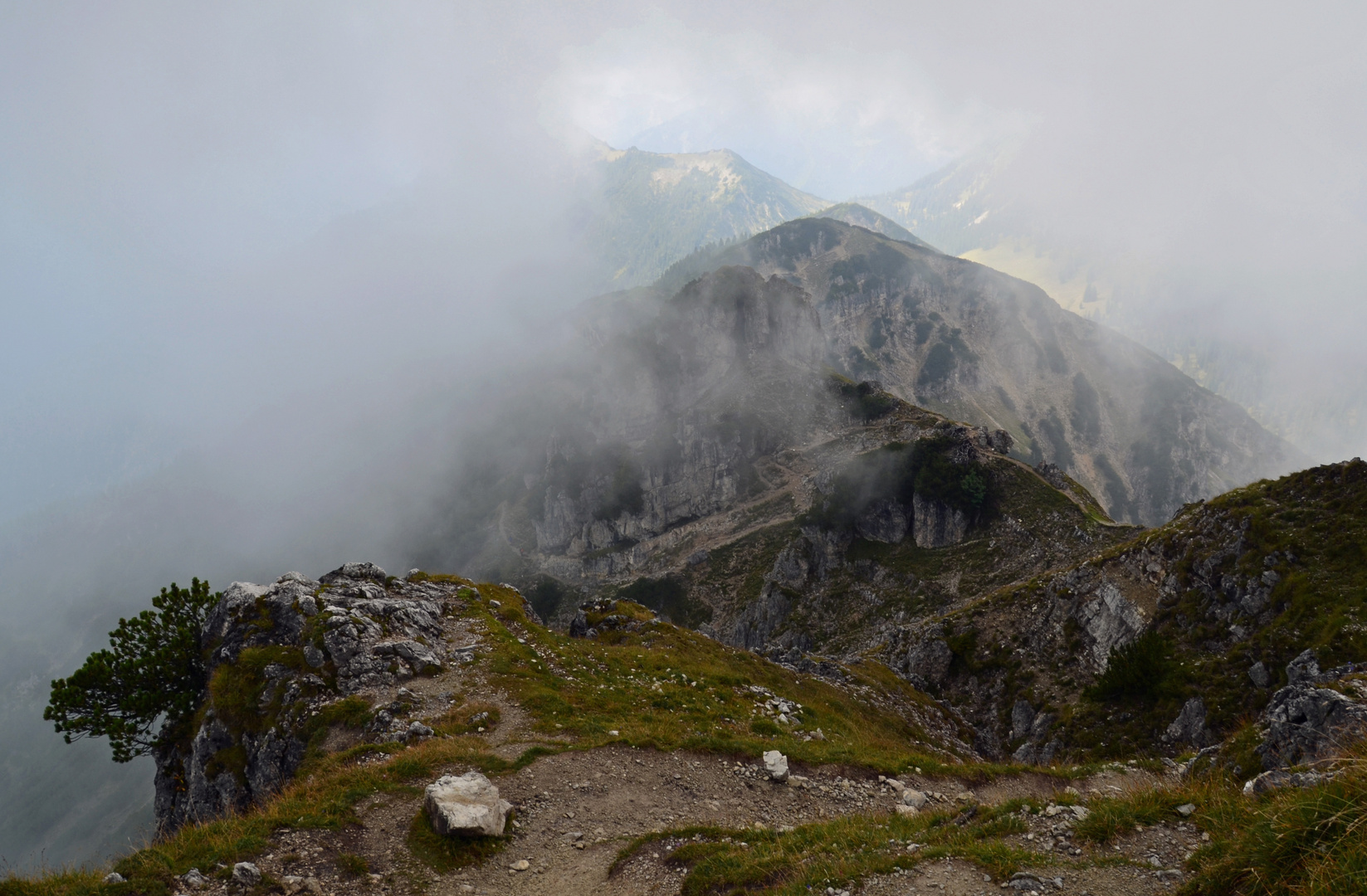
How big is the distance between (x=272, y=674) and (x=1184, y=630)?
5484cm

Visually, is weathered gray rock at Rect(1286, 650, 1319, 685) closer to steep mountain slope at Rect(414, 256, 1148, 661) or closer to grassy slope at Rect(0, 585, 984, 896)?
grassy slope at Rect(0, 585, 984, 896)

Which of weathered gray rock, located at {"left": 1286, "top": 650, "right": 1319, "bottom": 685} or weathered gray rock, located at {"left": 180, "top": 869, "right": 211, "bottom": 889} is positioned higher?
weathered gray rock, located at {"left": 180, "top": 869, "right": 211, "bottom": 889}

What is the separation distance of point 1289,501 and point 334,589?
6324cm

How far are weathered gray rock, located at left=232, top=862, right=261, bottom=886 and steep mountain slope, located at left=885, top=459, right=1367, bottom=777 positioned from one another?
110ft

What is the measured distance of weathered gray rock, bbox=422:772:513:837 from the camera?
41.0ft

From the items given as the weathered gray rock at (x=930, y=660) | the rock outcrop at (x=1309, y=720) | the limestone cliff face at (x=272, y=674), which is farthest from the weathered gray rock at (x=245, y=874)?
the weathered gray rock at (x=930, y=660)

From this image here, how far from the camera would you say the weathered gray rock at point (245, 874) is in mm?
10547

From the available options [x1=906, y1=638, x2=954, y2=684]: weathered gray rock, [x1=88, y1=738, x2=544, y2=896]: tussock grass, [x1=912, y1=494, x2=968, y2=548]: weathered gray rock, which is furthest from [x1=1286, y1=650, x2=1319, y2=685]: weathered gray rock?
[x1=912, y1=494, x2=968, y2=548]: weathered gray rock

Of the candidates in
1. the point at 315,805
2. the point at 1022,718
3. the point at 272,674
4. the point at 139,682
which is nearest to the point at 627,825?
the point at 315,805

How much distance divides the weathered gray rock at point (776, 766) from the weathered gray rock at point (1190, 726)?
2711cm

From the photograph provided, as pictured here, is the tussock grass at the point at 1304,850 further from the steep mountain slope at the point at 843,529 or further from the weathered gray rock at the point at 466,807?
the steep mountain slope at the point at 843,529

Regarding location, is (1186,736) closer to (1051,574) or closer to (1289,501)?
(1289,501)

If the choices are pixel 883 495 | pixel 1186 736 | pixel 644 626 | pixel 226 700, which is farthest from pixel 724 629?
pixel 226 700

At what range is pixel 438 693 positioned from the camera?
23516mm
